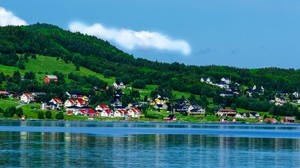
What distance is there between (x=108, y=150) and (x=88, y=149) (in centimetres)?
251

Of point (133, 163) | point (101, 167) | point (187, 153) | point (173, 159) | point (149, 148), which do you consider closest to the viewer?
point (101, 167)

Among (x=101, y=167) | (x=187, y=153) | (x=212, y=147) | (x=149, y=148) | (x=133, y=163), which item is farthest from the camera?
(x=212, y=147)

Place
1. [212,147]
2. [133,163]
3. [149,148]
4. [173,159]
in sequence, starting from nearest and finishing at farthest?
[133,163], [173,159], [149,148], [212,147]

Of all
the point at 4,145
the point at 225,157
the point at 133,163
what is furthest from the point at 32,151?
the point at 225,157

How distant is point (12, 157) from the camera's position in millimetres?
72312

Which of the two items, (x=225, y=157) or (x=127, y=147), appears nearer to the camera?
(x=225, y=157)

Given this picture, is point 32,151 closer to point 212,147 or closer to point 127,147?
point 127,147

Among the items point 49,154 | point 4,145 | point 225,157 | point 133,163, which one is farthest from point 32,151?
point 225,157

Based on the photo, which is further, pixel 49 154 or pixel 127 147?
pixel 127 147

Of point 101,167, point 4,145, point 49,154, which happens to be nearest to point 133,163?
point 101,167

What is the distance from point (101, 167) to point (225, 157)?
19533 millimetres

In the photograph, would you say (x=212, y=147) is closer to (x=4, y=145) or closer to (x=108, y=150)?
(x=108, y=150)

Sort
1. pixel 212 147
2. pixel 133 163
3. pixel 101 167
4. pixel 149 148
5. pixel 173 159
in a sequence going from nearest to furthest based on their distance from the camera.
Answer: pixel 101 167 < pixel 133 163 < pixel 173 159 < pixel 149 148 < pixel 212 147

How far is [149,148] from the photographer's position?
299 ft
